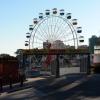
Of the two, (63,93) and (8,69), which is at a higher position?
(8,69)

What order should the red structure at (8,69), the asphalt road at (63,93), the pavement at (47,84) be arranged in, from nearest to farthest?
the asphalt road at (63,93)
the pavement at (47,84)
the red structure at (8,69)

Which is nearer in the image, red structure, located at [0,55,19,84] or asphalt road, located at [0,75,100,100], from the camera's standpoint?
asphalt road, located at [0,75,100,100]

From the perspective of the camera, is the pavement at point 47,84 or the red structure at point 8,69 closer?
the pavement at point 47,84

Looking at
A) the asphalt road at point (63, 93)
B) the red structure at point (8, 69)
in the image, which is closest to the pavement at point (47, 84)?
the asphalt road at point (63, 93)

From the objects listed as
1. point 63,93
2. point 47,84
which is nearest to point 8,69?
point 47,84

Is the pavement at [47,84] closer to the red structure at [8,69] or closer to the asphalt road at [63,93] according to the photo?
the asphalt road at [63,93]

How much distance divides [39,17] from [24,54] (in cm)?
1164

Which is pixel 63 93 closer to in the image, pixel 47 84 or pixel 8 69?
pixel 47 84

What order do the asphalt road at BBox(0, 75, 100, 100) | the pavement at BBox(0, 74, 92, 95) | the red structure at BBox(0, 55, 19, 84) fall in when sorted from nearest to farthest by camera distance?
the asphalt road at BBox(0, 75, 100, 100)
the pavement at BBox(0, 74, 92, 95)
the red structure at BBox(0, 55, 19, 84)

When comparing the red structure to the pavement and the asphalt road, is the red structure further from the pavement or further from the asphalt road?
the asphalt road

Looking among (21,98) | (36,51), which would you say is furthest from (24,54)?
(21,98)

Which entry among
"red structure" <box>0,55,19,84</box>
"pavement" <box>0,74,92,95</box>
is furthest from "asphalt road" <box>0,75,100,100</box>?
"red structure" <box>0,55,19,84</box>

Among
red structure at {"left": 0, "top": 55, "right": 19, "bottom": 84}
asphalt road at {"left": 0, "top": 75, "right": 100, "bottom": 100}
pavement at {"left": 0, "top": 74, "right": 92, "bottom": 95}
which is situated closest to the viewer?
asphalt road at {"left": 0, "top": 75, "right": 100, "bottom": 100}

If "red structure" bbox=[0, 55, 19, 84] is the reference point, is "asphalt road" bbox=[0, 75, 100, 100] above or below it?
below
